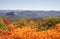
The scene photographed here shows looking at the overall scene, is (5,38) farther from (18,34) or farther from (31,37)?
(31,37)

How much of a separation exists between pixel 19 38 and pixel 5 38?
2825mm

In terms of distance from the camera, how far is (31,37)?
27.2 m

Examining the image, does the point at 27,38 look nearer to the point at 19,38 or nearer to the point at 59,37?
the point at 19,38

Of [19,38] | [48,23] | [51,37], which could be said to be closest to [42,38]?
[51,37]

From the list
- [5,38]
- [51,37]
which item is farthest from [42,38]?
[5,38]

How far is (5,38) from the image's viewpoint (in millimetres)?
29172

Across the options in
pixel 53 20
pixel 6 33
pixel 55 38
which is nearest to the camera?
pixel 55 38

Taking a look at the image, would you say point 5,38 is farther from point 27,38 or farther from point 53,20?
point 53,20

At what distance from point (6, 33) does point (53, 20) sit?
48.7 feet

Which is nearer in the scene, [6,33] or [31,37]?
[31,37]

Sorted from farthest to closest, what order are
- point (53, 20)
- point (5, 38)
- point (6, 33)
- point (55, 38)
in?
point (53, 20) → point (6, 33) → point (5, 38) → point (55, 38)

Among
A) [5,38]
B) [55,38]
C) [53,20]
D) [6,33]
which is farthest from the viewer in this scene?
[53,20]

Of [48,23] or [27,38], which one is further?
[48,23]

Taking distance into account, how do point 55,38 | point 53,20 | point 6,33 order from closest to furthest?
point 55,38 < point 6,33 < point 53,20
